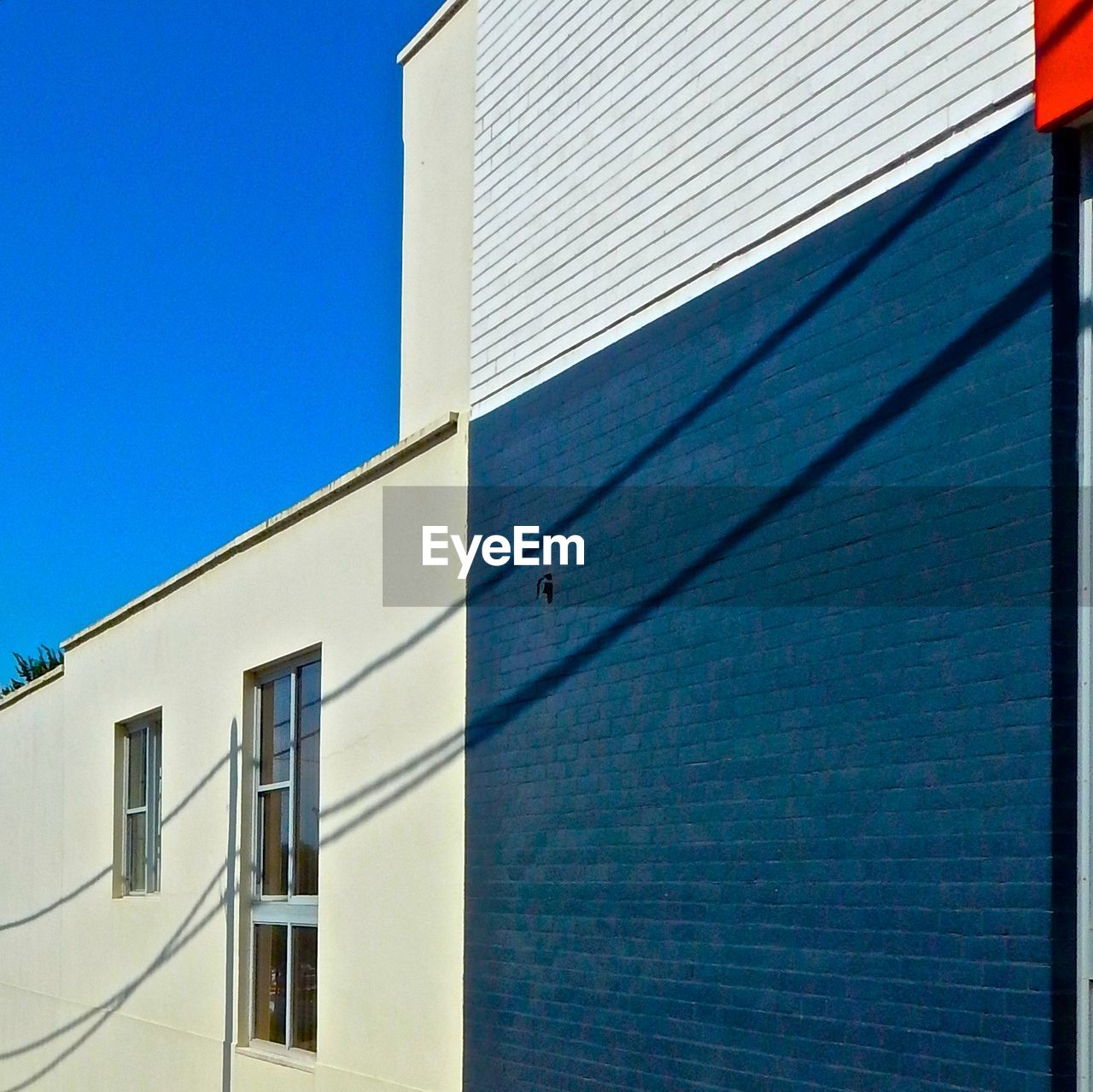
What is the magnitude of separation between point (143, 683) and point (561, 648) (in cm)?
715

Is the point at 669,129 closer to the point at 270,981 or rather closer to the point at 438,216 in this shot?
the point at 438,216

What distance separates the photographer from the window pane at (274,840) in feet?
38.7

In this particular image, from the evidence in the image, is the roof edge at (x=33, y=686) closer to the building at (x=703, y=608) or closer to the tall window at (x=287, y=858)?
the building at (x=703, y=608)

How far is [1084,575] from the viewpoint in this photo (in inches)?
218

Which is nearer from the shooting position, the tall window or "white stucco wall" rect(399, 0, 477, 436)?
"white stucco wall" rect(399, 0, 477, 436)

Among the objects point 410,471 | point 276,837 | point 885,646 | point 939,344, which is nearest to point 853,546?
point 885,646

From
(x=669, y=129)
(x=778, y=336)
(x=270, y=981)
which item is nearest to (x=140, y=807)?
(x=270, y=981)

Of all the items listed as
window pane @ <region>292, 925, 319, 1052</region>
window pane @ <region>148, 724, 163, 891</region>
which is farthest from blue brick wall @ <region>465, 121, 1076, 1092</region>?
window pane @ <region>148, 724, 163, 891</region>

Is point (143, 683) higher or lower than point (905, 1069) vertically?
higher

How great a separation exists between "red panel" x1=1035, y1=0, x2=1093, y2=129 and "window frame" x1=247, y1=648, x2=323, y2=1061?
675 cm

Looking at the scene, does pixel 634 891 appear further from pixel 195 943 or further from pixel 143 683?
pixel 143 683

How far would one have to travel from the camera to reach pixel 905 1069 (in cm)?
601

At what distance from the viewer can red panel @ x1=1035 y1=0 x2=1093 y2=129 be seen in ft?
18.2

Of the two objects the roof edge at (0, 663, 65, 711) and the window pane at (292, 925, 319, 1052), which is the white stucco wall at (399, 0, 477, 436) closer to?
the window pane at (292, 925, 319, 1052)
